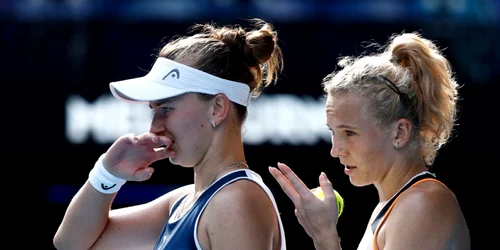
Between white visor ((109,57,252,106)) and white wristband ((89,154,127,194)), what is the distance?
27cm

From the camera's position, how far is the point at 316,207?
220cm

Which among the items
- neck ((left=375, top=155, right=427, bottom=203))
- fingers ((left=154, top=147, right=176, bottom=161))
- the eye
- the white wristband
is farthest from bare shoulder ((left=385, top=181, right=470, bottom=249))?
the white wristband

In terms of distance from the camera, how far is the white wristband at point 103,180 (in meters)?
2.57

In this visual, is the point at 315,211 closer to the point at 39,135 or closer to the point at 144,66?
the point at 144,66

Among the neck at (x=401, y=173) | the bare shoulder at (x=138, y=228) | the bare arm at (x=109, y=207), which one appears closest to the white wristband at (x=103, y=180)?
the bare arm at (x=109, y=207)

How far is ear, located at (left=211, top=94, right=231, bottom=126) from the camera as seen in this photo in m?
2.36

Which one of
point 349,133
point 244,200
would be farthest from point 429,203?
point 244,200

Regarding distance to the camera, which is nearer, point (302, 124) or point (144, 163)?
point (144, 163)

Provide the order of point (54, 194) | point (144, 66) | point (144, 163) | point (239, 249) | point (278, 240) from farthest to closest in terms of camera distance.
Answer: point (54, 194), point (144, 66), point (144, 163), point (278, 240), point (239, 249)

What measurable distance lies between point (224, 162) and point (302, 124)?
8.71 feet

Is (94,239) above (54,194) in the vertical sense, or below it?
above

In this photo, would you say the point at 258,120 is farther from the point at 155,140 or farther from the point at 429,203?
the point at 429,203

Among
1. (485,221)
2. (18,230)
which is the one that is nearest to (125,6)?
(18,230)

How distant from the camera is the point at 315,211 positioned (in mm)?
2197
